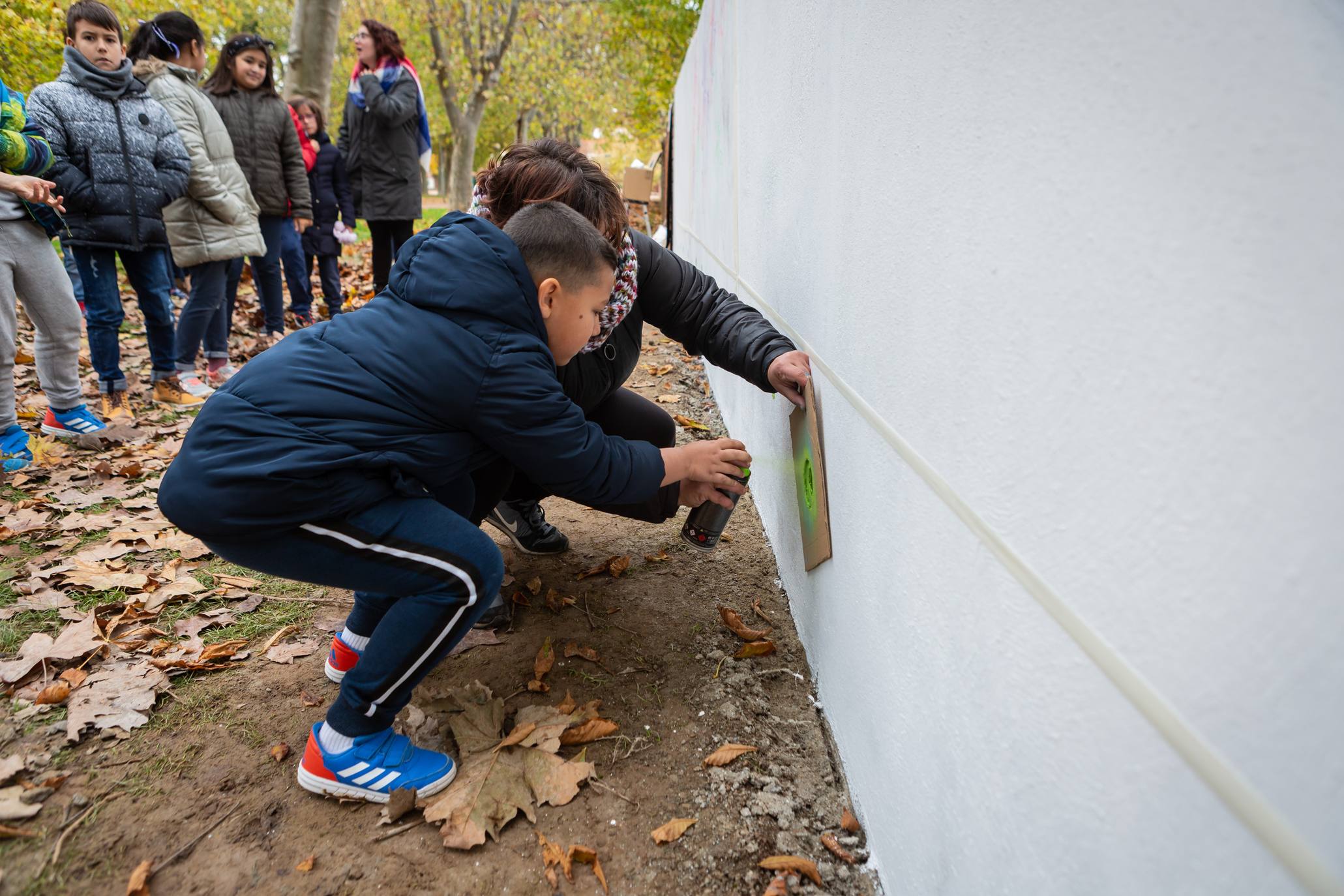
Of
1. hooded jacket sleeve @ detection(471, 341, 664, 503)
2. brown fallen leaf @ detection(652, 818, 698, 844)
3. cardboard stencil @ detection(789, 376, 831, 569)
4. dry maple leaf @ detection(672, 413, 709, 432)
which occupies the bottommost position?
dry maple leaf @ detection(672, 413, 709, 432)

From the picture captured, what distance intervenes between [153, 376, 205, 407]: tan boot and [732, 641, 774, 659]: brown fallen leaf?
12.8 feet

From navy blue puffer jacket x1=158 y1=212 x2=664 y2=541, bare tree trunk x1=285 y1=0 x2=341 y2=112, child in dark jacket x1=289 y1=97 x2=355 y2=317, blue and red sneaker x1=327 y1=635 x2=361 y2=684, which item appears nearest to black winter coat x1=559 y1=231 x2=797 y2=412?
navy blue puffer jacket x1=158 y1=212 x2=664 y2=541

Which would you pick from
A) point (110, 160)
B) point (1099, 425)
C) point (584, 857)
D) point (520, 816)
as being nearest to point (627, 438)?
point (520, 816)

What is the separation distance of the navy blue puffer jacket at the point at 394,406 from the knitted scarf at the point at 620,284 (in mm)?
492

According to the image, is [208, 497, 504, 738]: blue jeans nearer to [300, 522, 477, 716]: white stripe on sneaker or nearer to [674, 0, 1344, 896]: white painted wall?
[300, 522, 477, 716]: white stripe on sneaker

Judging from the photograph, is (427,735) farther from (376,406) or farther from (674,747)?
(376,406)

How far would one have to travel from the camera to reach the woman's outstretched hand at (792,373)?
6.93ft

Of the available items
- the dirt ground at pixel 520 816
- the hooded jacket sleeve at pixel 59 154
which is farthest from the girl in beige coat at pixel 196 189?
the dirt ground at pixel 520 816

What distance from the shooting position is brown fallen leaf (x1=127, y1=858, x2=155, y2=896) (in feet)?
5.15

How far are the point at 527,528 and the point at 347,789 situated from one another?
1.26 metres

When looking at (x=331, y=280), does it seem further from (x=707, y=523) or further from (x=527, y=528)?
(x=707, y=523)

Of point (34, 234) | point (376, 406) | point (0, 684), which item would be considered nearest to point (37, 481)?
point (34, 234)

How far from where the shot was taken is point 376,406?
5.46ft

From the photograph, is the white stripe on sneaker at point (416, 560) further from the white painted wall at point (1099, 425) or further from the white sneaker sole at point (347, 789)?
the white painted wall at point (1099, 425)
